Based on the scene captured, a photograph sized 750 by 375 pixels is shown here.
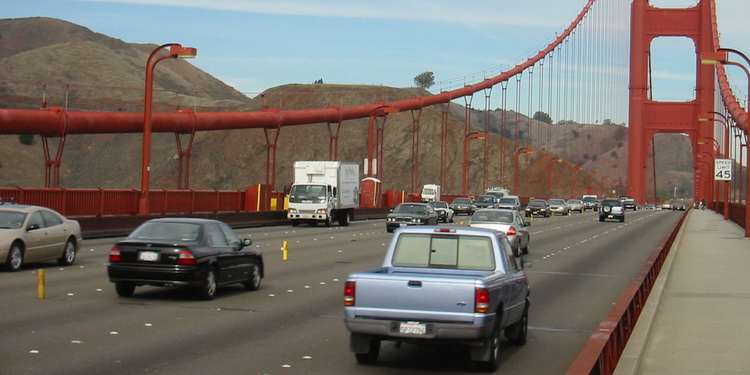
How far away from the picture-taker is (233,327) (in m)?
13.7

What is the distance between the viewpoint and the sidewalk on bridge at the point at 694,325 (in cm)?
1094

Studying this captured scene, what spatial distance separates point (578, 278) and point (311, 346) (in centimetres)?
1231

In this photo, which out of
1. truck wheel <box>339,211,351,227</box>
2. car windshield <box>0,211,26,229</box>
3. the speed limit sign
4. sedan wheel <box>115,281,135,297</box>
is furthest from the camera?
the speed limit sign

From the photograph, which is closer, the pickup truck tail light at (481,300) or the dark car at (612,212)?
the pickup truck tail light at (481,300)

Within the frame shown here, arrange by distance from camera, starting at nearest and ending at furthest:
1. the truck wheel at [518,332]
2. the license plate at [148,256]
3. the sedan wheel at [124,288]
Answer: the truck wheel at [518,332]
the license plate at [148,256]
the sedan wheel at [124,288]

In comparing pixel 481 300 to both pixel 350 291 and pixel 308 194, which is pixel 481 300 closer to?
pixel 350 291

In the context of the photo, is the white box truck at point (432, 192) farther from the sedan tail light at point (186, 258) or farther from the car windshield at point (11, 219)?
the sedan tail light at point (186, 258)

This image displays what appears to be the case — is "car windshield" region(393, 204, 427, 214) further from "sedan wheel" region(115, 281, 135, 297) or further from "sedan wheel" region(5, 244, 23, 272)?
"sedan wheel" region(115, 281, 135, 297)

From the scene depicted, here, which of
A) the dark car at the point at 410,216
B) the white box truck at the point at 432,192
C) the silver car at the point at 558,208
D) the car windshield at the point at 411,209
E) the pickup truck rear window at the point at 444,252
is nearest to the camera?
the pickup truck rear window at the point at 444,252

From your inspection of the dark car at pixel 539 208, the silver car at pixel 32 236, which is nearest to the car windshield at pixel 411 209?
the silver car at pixel 32 236

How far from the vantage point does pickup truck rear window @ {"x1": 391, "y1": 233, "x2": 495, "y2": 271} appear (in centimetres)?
1148

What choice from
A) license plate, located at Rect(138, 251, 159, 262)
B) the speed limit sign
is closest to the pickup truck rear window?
license plate, located at Rect(138, 251, 159, 262)

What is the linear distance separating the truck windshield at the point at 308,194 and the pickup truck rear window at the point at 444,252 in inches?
1559

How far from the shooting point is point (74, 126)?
53.9 meters
